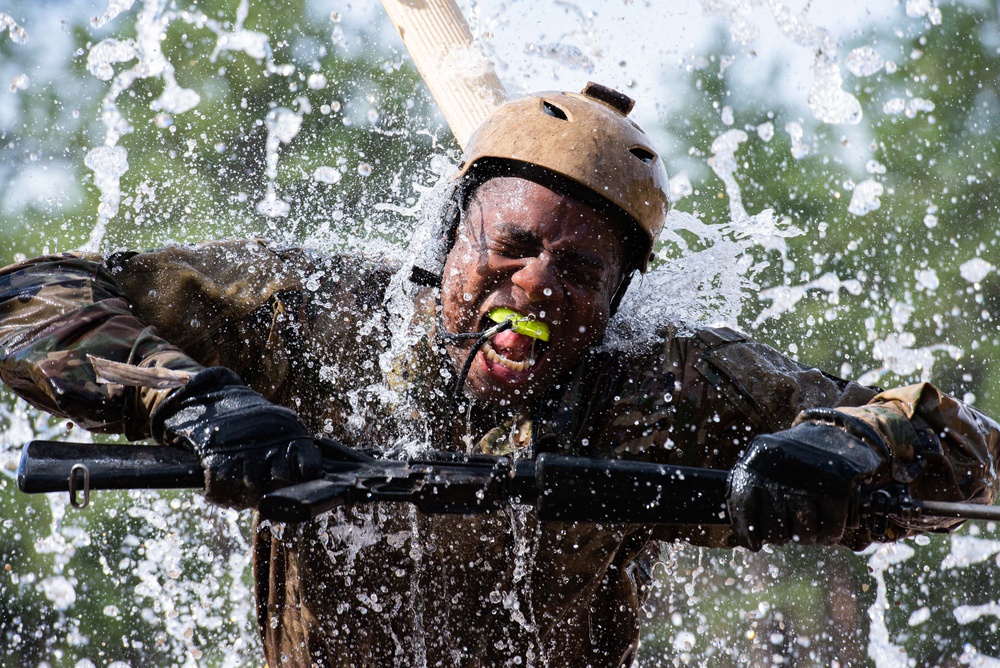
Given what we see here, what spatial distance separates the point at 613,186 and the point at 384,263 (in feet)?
2.91

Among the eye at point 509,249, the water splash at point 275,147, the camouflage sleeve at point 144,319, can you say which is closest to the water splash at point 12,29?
the water splash at point 275,147

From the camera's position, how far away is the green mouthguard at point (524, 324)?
3.53m

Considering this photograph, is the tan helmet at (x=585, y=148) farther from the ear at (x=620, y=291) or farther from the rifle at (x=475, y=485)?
the rifle at (x=475, y=485)

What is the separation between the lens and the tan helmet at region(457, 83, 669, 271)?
367cm

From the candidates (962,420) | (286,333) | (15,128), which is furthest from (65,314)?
(15,128)

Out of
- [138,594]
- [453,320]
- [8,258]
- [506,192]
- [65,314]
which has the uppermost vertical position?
[506,192]

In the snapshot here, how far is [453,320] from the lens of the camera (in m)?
3.67

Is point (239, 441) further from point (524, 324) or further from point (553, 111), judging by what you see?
point (553, 111)

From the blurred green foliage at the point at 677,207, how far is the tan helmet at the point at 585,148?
19.1 ft

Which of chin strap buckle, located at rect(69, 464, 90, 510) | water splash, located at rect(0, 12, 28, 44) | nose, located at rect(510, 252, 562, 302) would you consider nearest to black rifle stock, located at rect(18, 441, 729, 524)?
chin strap buckle, located at rect(69, 464, 90, 510)

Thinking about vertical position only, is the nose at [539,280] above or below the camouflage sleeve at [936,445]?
above

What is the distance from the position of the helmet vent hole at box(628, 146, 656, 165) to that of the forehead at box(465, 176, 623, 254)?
276 millimetres

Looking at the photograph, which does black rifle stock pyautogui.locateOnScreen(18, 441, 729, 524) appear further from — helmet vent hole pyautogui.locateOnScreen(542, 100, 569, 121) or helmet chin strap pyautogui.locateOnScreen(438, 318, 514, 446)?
helmet vent hole pyautogui.locateOnScreen(542, 100, 569, 121)

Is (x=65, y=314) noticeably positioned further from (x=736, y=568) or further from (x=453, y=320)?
(x=736, y=568)
